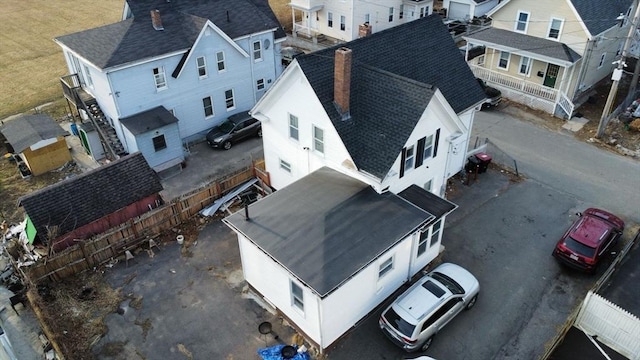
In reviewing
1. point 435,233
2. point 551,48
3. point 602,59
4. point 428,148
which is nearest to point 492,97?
point 551,48

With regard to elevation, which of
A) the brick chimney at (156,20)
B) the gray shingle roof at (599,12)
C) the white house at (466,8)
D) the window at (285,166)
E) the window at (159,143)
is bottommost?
the window at (159,143)

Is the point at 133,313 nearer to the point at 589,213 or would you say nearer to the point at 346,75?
the point at 346,75

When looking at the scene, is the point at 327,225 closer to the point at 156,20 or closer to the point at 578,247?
the point at 578,247

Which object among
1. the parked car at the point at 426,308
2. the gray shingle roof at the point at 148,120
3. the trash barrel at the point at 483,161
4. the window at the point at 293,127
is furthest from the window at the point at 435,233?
Result: the gray shingle roof at the point at 148,120

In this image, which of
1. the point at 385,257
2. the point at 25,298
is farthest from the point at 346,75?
the point at 25,298

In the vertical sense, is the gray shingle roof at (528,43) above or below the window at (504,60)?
above

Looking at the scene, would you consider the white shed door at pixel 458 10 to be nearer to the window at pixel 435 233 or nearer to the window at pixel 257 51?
the window at pixel 257 51

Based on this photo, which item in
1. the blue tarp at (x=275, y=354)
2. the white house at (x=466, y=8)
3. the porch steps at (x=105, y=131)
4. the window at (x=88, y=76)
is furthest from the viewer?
the white house at (x=466, y=8)
